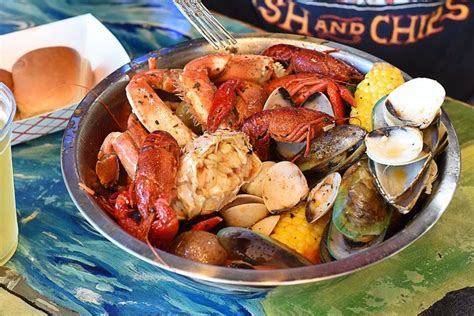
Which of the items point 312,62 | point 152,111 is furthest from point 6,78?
point 312,62

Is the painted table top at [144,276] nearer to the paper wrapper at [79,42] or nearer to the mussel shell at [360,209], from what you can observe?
the mussel shell at [360,209]

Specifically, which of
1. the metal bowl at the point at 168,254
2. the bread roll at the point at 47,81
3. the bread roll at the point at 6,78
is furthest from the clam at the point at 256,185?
the bread roll at the point at 6,78

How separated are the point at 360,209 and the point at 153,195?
0.33m

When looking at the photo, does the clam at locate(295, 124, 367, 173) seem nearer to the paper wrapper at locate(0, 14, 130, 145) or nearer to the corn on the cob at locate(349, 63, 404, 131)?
the corn on the cob at locate(349, 63, 404, 131)

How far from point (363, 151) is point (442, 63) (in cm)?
91

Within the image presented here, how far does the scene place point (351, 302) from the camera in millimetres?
1073

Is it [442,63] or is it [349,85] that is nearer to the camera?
[349,85]

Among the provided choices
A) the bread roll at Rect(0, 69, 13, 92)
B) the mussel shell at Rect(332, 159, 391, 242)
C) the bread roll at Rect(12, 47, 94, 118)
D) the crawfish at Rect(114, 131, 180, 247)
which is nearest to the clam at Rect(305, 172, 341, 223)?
the mussel shell at Rect(332, 159, 391, 242)

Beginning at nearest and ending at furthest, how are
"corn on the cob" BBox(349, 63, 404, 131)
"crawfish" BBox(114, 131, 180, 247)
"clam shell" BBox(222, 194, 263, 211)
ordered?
"crawfish" BBox(114, 131, 180, 247) → "clam shell" BBox(222, 194, 263, 211) → "corn on the cob" BBox(349, 63, 404, 131)

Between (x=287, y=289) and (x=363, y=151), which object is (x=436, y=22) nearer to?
(x=363, y=151)

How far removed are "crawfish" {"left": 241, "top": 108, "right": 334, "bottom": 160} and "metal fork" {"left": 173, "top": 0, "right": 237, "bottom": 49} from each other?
22 centimetres

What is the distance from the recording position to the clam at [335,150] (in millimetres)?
1126

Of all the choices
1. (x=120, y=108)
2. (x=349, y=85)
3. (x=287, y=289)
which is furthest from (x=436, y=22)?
(x=287, y=289)

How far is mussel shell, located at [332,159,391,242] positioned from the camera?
40.3 inches
